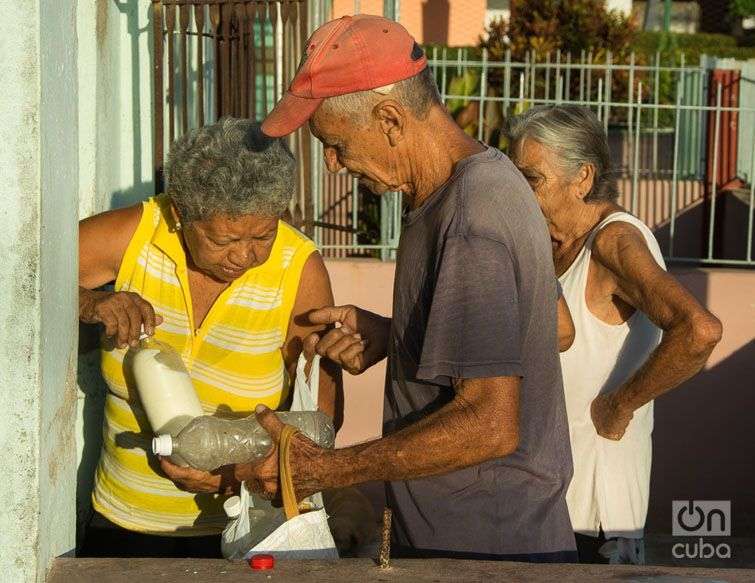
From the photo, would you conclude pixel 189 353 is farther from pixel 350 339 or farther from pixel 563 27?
pixel 563 27

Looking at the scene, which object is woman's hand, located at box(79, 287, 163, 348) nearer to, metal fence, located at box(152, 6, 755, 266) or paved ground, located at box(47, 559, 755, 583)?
paved ground, located at box(47, 559, 755, 583)

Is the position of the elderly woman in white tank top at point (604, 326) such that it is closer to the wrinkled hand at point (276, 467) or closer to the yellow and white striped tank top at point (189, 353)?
the yellow and white striped tank top at point (189, 353)

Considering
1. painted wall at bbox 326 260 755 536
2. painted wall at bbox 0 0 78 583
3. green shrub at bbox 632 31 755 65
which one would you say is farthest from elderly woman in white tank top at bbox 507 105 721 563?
green shrub at bbox 632 31 755 65

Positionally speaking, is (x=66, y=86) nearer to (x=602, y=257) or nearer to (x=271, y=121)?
(x=271, y=121)

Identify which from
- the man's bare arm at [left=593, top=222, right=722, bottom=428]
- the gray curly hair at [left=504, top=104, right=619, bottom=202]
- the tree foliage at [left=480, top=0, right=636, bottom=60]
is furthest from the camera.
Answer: the tree foliage at [left=480, top=0, right=636, bottom=60]

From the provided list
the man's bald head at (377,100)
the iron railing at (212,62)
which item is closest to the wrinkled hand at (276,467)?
the man's bald head at (377,100)

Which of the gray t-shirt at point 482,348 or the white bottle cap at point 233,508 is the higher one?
the gray t-shirt at point 482,348

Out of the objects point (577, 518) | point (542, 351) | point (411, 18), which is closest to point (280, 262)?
point (542, 351)

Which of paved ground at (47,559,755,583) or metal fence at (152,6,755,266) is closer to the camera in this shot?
paved ground at (47,559,755,583)

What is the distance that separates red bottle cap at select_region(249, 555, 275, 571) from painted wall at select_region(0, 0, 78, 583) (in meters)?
0.35

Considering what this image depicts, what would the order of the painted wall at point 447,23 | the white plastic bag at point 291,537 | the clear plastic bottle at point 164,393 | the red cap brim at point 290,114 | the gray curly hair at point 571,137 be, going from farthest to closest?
the painted wall at point 447,23
the gray curly hair at point 571,137
the clear plastic bottle at point 164,393
the white plastic bag at point 291,537
the red cap brim at point 290,114

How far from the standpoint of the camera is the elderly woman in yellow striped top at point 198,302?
2.70 meters

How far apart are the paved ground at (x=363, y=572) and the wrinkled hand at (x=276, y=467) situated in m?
0.16

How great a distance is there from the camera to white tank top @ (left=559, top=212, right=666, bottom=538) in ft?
10.5
